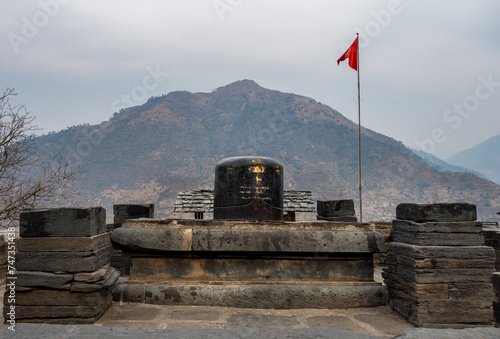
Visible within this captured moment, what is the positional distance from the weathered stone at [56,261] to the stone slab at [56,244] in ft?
0.13

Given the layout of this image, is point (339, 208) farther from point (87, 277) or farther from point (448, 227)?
point (87, 277)

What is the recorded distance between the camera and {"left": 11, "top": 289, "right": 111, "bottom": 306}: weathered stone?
11.3 feet

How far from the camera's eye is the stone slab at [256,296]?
4.05 m

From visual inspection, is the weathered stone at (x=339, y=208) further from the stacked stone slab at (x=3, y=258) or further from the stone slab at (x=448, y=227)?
the stacked stone slab at (x=3, y=258)

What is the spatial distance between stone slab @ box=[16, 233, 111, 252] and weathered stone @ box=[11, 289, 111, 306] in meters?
0.41

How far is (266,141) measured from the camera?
104 metres

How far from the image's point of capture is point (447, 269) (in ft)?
11.8

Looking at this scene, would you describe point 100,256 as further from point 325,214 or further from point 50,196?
point 325,214

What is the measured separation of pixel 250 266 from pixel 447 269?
2.14 metres

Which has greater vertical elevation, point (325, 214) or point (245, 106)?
point (245, 106)

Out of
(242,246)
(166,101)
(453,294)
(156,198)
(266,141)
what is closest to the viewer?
(453,294)

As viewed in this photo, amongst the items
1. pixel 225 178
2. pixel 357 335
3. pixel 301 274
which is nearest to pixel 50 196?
pixel 225 178

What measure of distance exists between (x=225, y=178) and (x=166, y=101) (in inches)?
4728

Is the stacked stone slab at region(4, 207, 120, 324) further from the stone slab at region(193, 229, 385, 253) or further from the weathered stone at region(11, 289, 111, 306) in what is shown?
the stone slab at region(193, 229, 385, 253)
